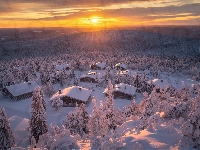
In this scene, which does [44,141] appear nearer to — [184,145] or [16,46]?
[184,145]

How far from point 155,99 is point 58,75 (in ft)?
136

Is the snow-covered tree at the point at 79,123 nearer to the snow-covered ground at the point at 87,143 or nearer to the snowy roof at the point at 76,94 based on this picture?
the snow-covered ground at the point at 87,143

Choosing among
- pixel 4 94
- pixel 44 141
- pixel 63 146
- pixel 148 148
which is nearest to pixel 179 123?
pixel 148 148

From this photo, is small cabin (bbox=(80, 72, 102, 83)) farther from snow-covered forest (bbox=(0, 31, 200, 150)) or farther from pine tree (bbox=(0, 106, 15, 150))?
pine tree (bbox=(0, 106, 15, 150))

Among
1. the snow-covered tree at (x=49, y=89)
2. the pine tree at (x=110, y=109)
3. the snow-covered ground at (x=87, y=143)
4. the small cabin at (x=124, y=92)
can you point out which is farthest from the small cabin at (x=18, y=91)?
the pine tree at (x=110, y=109)

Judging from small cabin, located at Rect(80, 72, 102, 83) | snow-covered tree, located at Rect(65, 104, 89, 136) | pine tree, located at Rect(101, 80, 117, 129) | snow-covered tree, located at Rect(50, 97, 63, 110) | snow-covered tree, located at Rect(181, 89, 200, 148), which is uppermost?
snow-covered tree, located at Rect(181, 89, 200, 148)

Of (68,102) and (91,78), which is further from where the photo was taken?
(91,78)

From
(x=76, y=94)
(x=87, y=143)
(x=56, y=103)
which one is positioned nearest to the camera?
(x=87, y=143)

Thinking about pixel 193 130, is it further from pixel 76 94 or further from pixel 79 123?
pixel 76 94

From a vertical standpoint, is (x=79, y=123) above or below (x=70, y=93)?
above

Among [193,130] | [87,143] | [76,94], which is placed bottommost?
[76,94]

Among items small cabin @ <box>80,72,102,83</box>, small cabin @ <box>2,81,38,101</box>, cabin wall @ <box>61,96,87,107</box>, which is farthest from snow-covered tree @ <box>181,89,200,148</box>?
small cabin @ <box>80,72,102,83</box>

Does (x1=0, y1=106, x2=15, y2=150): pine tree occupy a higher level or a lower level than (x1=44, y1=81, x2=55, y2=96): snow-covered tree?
higher

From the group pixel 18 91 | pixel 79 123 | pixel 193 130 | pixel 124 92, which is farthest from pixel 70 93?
pixel 193 130
